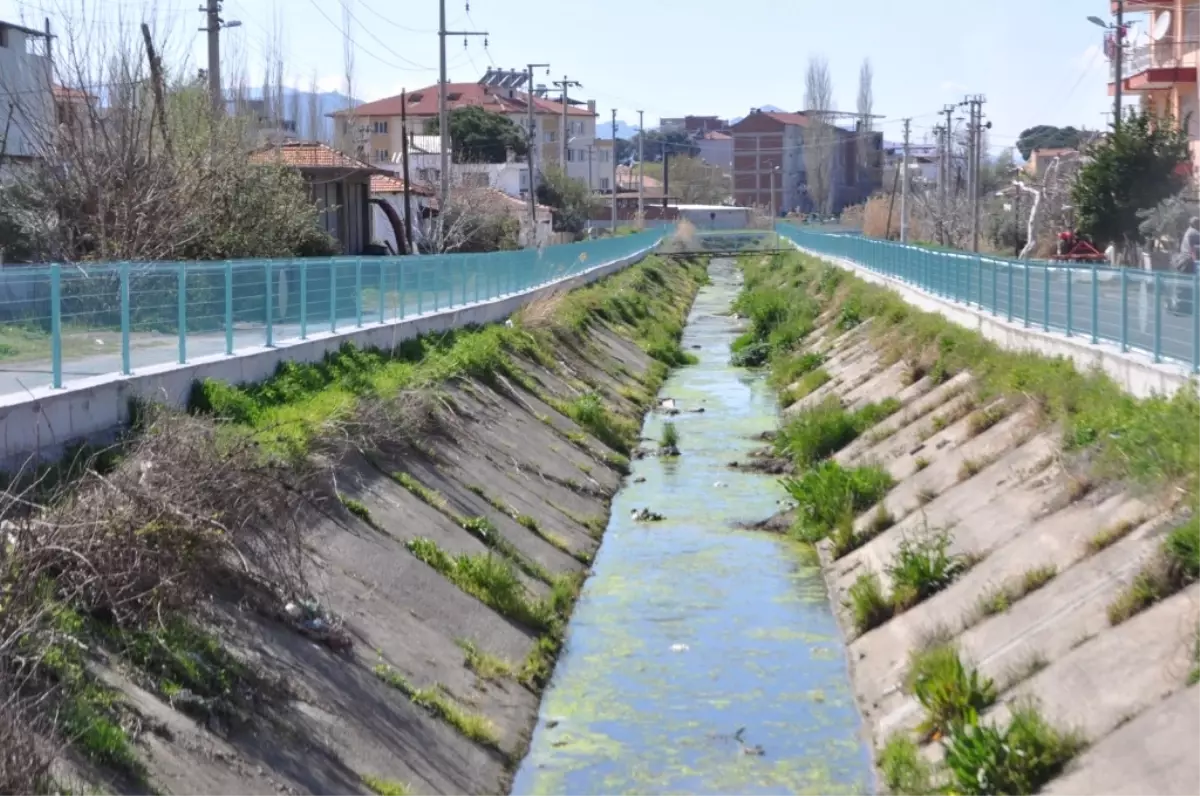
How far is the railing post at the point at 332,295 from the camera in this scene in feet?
77.0

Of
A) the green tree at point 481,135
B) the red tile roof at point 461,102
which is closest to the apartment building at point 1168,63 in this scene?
the green tree at point 481,135

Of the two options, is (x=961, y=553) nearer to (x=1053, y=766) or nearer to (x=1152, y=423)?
(x=1152, y=423)

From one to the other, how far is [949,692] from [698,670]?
12.1 feet

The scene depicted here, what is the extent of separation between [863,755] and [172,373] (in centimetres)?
714

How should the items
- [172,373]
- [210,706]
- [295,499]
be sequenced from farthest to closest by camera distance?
[172,373] < [295,499] < [210,706]

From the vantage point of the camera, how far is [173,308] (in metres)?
16.7

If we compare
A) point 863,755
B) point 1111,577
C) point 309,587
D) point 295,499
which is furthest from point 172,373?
point 1111,577

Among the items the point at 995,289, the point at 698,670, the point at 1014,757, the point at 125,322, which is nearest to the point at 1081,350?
the point at 698,670

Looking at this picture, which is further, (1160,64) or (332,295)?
(1160,64)

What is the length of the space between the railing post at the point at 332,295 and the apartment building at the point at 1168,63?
1307 inches

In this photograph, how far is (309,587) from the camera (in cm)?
1331

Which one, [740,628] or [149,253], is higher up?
[149,253]

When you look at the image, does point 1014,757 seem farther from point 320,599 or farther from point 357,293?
point 357,293

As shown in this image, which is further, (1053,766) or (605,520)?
(605,520)
